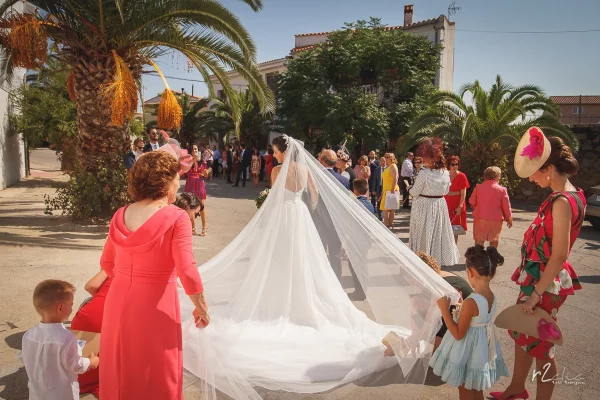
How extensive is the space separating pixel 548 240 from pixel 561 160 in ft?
1.82

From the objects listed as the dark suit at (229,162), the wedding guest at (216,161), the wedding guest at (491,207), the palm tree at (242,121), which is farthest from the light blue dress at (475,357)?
the wedding guest at (216,161)

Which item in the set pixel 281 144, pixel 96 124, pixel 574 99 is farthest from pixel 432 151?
pixel 574 99

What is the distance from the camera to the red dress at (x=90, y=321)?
345cm

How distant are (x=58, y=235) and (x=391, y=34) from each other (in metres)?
16.6

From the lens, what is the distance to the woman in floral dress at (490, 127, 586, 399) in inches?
120

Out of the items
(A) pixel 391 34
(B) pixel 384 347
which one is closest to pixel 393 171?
(B) pixel 384 347

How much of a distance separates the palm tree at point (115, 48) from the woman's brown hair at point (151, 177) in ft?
18.8

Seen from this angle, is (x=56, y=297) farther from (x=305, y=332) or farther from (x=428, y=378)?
(x=428, y=378)

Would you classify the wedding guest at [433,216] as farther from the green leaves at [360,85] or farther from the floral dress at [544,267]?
the green leaves at [360,85]

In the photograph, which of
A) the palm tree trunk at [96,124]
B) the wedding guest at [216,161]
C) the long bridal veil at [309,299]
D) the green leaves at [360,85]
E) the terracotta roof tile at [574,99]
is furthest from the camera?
the terracotta roof tile at [574,99]

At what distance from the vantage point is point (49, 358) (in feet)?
8.73

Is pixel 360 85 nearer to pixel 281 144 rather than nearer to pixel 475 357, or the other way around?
pixel 281 144

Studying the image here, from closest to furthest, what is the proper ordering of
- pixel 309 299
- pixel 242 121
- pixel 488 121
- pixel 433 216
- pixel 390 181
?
pixel 309 299 < pixel 433 216 < pixel 390 181 < pixel 488 121 < pixel 242 121

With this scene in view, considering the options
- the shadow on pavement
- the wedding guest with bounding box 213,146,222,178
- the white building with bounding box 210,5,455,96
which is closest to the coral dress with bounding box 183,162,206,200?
the shadow on pavement
